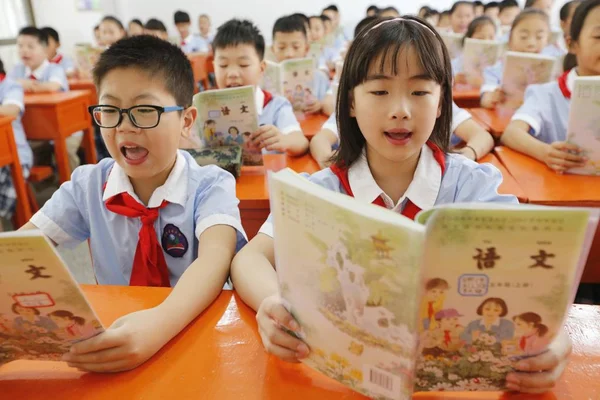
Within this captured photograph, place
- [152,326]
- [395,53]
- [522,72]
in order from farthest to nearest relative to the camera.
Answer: [522,72]
[395,53]
[152,326]

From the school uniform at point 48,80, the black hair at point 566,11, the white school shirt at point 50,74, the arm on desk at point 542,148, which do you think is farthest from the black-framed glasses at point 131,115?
the white school shirt at point 50,74

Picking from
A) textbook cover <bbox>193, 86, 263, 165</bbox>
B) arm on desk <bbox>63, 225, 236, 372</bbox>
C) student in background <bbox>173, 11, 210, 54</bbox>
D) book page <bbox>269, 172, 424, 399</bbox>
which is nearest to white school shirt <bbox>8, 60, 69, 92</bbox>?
textbook cover <bbox>193, 86, 263, 165</bbox>

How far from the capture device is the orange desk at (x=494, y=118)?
212 centimetres

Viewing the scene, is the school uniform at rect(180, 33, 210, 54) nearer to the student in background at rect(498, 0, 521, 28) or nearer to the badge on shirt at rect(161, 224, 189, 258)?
the student in background at rect(498, 0, 521, 28)

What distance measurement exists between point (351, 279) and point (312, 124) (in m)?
2.01

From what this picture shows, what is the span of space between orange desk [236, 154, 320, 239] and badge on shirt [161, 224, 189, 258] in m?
0.33

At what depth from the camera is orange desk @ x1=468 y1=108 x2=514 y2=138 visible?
212 centimetres

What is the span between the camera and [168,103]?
3.63 feet

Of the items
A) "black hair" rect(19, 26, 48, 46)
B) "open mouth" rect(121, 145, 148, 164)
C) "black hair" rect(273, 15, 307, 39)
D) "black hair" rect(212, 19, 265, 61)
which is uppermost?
"black hair" rect(19, 26, 48, 46)

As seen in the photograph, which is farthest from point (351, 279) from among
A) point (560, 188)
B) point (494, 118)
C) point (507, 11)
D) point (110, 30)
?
point (507, 11)

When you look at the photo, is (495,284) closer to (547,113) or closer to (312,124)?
(547,113)

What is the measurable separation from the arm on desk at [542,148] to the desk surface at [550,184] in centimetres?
3

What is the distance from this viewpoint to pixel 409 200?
1.03 meters

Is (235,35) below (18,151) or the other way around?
the other way around
